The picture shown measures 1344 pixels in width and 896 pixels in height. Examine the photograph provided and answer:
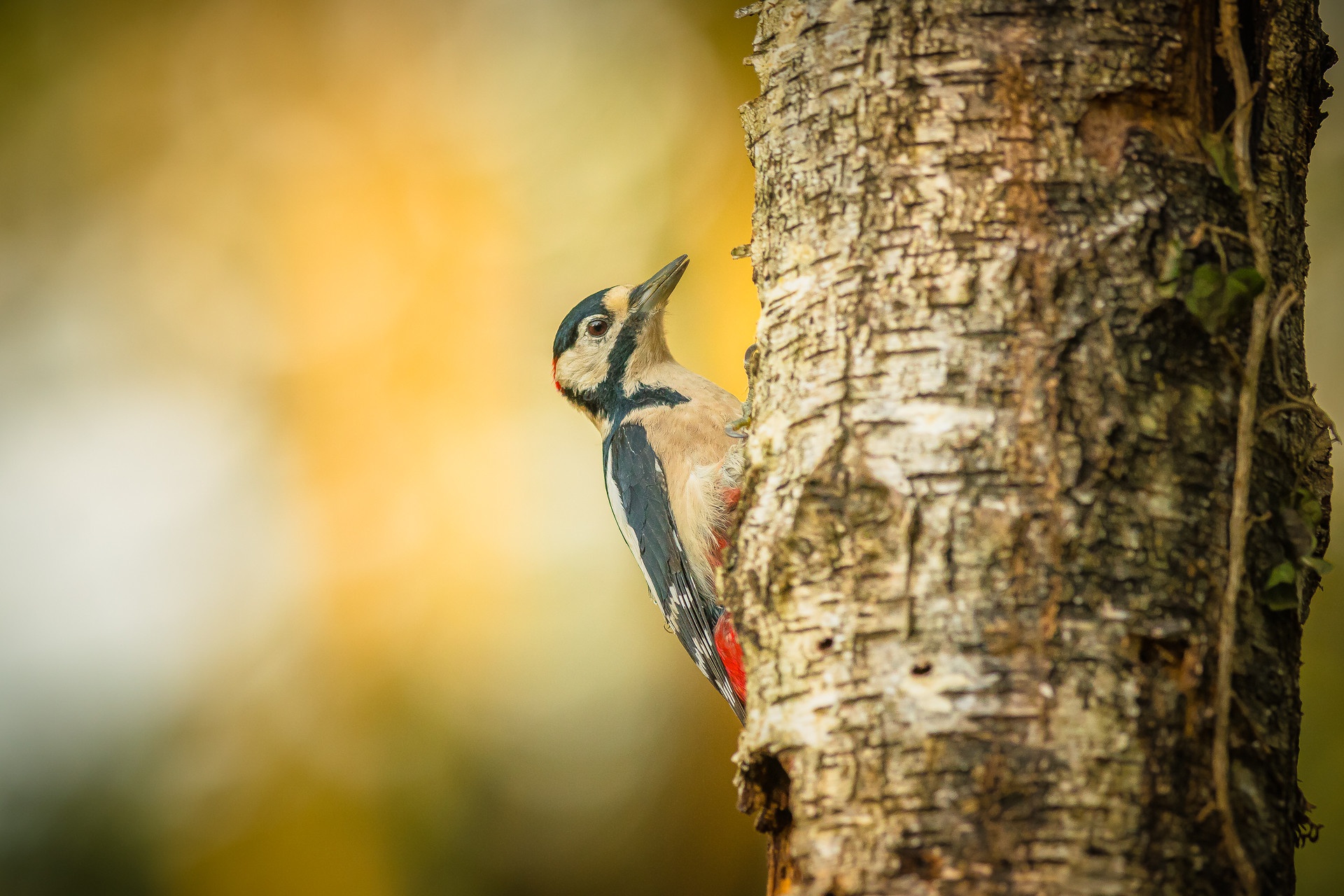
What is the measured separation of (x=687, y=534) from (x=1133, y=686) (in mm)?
1900

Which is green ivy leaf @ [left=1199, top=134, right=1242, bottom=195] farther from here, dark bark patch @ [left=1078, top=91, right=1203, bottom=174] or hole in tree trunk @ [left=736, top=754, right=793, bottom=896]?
hole in tree trunk @ [left=736, top=754, right=793, bottom=896]

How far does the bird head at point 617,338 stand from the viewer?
3416mm

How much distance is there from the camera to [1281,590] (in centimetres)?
124

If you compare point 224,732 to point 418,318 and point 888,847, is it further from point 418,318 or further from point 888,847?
point 888,847

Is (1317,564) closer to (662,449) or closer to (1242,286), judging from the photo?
(1242,286)

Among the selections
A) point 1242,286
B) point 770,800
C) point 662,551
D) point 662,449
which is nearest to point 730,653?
point 662,551

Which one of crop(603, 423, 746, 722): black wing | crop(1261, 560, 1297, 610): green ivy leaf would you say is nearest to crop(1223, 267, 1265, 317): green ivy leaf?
crop(1261, 560, 1297, 610): green ivy leaf

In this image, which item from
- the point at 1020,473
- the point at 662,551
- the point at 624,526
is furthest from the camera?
the point at 624,526

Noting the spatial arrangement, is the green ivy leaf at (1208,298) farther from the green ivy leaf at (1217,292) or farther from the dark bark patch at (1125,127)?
the dark bark patch at (1125,127)

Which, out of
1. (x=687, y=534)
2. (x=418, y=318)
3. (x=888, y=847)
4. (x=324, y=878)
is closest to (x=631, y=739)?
(x=324, y=878)

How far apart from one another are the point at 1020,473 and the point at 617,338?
7.64ft

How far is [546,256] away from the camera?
181 inches

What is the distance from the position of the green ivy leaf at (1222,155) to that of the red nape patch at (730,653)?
164 cm

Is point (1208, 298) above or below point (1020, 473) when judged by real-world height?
above
